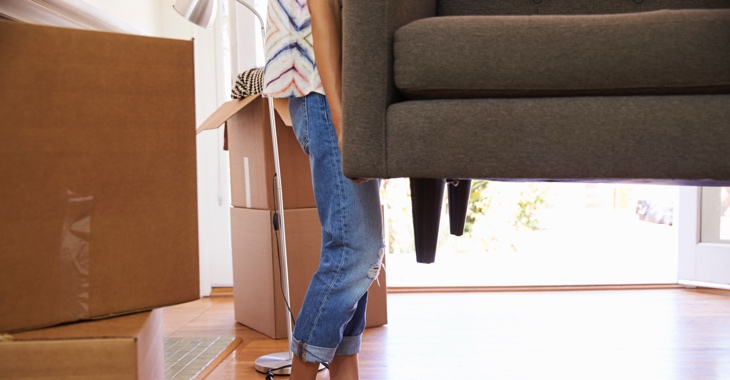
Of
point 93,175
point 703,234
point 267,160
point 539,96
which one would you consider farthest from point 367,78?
point 703,234

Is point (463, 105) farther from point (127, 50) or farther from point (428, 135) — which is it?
point (127, 50)

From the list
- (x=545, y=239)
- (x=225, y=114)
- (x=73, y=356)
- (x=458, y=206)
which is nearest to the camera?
(x=73, y=356)

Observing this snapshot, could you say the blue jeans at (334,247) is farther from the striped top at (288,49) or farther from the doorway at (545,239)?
the doorway at (545,239)

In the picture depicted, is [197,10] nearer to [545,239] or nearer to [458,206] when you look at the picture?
[458,206]

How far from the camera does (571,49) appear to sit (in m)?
0.89

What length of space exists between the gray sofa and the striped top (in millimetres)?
248

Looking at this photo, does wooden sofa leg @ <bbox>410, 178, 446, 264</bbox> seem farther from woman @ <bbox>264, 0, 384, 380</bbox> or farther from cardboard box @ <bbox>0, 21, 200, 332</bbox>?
cardboard box @ <bbox>0, 21, 200, 332</bbox>

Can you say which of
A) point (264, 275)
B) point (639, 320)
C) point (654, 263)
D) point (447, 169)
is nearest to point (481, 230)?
point (654, 263)

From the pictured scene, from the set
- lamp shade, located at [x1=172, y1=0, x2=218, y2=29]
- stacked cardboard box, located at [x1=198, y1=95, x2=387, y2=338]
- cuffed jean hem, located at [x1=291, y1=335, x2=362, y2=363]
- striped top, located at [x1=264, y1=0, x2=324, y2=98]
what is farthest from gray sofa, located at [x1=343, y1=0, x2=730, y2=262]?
stacked cardboard box, located at [x1=198, y1=95, x2=387, y2=338]

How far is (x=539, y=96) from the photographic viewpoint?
914 millimetres

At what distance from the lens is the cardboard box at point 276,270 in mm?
1998

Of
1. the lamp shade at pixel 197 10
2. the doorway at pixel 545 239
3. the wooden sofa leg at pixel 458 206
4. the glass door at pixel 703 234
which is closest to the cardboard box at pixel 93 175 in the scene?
the wooden sofa leg at pixel 458 206

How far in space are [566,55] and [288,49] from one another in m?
0.53

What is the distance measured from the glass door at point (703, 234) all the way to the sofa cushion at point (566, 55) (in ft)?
6.85
